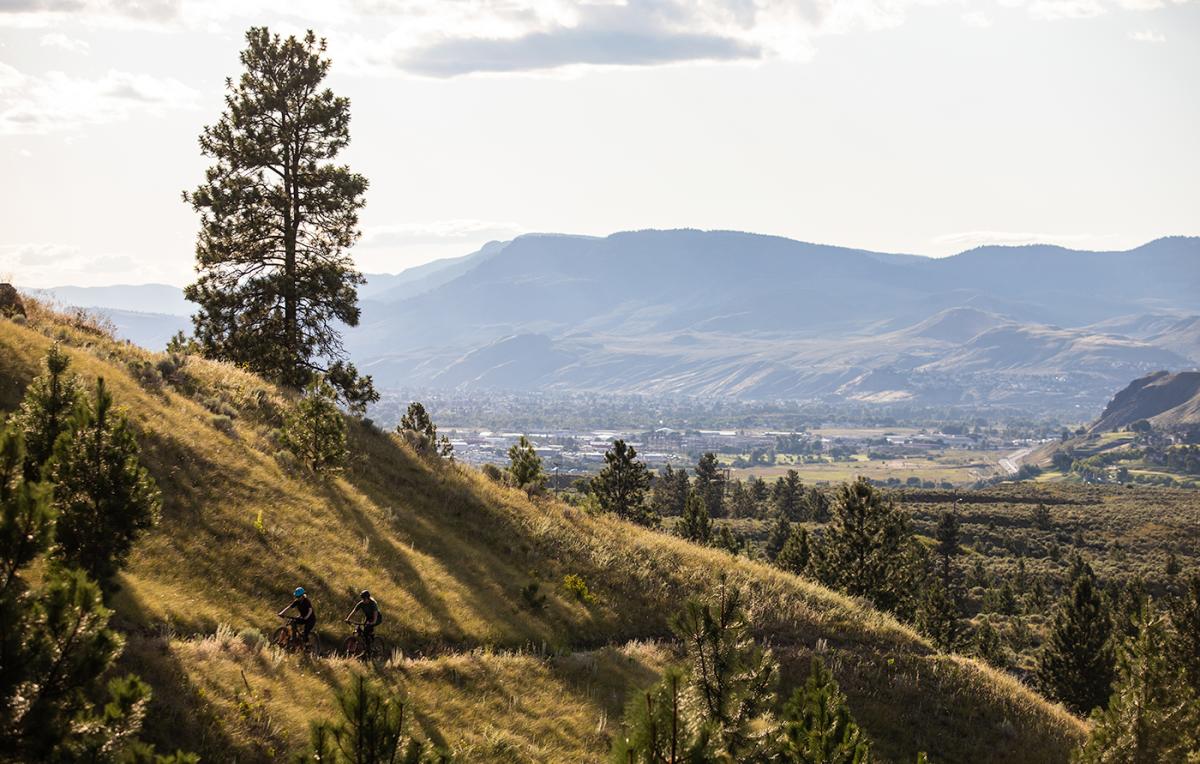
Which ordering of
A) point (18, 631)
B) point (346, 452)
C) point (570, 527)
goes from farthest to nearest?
point (570, 527), point (346, 452), point (18, 631)

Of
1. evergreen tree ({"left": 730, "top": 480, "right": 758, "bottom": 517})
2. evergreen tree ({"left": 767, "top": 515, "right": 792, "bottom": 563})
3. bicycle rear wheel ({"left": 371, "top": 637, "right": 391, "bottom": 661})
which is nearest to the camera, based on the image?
bicycle rear wheel ({"left": 371, "top": 637, "right": 391, "bottom": 661})

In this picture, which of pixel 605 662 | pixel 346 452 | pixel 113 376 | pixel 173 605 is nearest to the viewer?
pixel 173 605

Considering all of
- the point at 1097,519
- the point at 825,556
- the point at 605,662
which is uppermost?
the point at 605,662

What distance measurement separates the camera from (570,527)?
35094 millimetres

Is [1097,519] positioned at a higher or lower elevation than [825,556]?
lower

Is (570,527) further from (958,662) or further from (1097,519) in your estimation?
(1097,519)

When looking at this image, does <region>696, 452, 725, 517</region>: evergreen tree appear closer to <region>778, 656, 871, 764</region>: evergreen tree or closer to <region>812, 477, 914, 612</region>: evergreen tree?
<region>812, 477, 914, 612</region>: evergreen tree

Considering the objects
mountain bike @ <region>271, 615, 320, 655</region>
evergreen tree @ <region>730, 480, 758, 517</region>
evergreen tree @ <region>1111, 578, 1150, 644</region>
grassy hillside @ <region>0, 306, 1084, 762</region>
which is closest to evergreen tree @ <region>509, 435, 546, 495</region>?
grassy hillside @ <region>0, 306, 1084, 762</region>

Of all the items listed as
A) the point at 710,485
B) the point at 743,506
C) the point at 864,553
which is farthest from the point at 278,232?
the point at 743,506

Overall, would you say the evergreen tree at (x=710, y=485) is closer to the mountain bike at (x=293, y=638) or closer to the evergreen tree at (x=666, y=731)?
the mountain bike at (x=293, y=638)

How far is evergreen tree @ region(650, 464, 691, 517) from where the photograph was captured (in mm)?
119312

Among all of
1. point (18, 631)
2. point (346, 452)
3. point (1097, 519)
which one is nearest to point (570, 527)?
point (346, 452)

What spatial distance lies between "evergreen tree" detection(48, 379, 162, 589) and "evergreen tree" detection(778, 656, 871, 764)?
11.4 meters

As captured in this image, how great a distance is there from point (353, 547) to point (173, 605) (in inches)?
294
